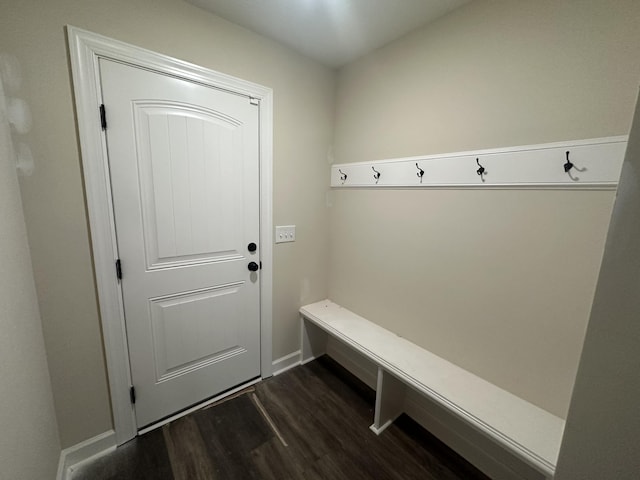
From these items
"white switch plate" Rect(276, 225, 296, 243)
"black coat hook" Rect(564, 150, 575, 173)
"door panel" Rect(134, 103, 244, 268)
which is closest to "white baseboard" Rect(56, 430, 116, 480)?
"door panel" Rect(134, 103, 244, 268)

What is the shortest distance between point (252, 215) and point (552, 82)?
1680mm

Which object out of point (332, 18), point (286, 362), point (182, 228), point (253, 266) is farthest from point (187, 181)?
point (286, 362)

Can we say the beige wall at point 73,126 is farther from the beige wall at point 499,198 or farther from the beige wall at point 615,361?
the beige wall at point 615,361

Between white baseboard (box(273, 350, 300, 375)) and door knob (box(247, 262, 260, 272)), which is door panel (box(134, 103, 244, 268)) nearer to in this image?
door knob (box(247, 262, 260, 272))

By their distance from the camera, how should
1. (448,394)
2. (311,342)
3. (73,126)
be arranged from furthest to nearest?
(311,342), (448,394), (73,126)

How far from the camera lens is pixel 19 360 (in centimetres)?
89

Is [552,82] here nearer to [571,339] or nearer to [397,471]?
[571,339]

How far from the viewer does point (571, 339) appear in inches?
42.8

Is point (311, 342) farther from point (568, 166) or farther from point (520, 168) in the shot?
point (568, 166)

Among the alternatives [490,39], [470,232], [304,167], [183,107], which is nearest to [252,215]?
[304,167]

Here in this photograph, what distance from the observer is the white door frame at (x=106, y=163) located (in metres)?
1.15

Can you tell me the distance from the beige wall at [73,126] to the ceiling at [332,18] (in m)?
0.10

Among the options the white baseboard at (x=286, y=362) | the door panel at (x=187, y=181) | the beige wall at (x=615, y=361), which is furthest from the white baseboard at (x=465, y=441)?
the door panel at (x=187, y=181)

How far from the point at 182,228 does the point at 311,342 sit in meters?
1.42
